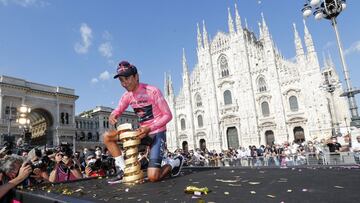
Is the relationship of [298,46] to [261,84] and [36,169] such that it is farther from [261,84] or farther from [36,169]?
[36,169]

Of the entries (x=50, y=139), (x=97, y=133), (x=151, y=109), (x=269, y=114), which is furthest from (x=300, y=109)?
(x=97, y=133)

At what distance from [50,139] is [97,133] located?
51.4 feet

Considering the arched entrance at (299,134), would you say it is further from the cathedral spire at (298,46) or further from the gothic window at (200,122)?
the gothic window at (200,122)

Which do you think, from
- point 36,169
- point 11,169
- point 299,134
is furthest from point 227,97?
point 11,169

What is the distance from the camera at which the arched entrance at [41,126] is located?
3653 centimetres

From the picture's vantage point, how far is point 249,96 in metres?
31.8

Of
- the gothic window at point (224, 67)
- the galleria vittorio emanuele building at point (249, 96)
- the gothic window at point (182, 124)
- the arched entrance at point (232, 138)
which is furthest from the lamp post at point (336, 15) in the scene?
the gothic window at point (182, 124)

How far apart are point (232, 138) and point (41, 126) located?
2999 centimetres

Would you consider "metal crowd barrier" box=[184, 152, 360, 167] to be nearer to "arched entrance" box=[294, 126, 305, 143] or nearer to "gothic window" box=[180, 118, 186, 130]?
"arched entrance" box=[294, 126, 305, 143]

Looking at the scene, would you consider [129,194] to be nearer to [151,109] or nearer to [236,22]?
[151,109]

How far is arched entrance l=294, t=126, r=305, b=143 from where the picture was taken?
27977mm

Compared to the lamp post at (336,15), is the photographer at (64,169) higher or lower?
lower

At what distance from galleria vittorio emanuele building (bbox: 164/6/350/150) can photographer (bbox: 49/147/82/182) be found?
1014 inches

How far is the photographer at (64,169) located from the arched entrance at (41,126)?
3511cm
